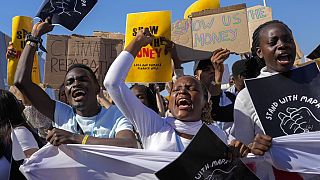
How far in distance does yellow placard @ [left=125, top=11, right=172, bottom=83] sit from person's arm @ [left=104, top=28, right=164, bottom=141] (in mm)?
2022

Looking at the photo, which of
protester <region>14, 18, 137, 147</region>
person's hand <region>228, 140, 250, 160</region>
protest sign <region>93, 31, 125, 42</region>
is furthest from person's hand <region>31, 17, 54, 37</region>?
protest sign <region>93, 31, 125, 42</region>

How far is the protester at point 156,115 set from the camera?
255 centimetres

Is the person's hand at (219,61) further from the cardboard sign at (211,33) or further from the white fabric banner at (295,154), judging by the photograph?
the cardboard sign at (211,33)

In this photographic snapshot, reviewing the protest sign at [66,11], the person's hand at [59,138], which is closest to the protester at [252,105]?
the person's hand at [59,138]

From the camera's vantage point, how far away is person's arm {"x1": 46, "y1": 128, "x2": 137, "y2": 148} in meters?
2.59

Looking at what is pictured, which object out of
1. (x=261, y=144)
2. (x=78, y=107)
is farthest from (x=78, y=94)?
(x=261, y=144)

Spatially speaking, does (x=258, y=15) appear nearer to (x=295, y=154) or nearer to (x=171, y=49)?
(x=171, y=49)

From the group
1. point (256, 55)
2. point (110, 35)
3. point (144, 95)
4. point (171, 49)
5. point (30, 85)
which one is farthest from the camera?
point (110, 35)

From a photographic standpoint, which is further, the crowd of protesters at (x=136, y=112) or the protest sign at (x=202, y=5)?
the protest sign at (x=202, y=5)

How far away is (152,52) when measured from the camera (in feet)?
15.4

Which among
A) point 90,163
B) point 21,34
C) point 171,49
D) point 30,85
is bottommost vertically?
point 90,163

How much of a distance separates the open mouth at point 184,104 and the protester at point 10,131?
927 mm

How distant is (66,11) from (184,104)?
1.63 meters

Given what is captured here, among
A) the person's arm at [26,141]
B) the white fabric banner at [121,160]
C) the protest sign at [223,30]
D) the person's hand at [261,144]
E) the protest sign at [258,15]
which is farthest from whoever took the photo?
the protest sign at [258,15]
